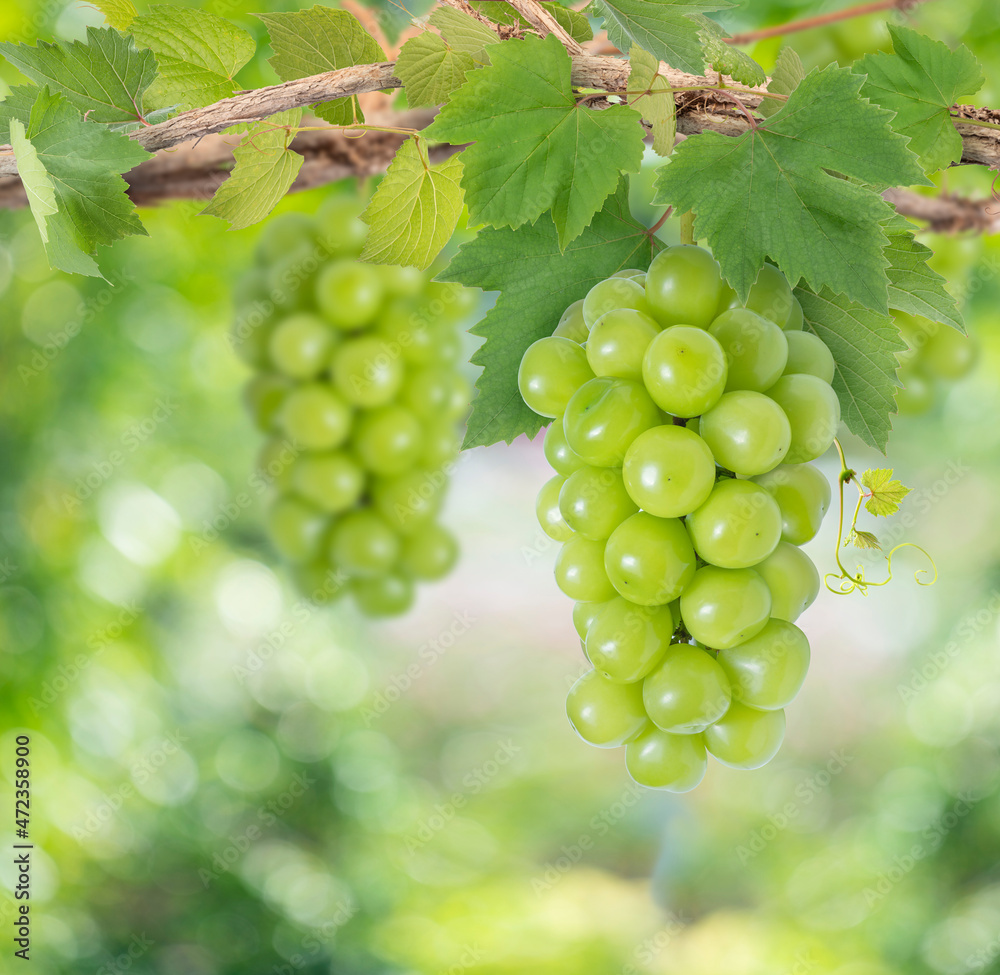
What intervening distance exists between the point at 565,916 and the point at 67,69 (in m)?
1.01

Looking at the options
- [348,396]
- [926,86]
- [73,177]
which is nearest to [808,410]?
[926,86]

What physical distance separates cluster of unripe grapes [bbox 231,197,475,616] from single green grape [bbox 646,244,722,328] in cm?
29

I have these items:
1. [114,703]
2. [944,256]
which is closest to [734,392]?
[944,256]

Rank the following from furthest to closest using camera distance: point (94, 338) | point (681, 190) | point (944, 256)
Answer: point (94, 338)
point (944, 256)
point (681, 190)

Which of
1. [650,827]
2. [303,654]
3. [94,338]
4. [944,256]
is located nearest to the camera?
[944,256]

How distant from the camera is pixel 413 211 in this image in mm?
274

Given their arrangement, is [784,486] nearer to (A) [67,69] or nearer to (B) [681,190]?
(B) [681,190]

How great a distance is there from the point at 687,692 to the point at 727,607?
0.09ft

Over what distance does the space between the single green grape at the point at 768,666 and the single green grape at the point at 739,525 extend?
0.09ft

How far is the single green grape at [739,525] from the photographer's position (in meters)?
0.20

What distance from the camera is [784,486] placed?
8.8 inches

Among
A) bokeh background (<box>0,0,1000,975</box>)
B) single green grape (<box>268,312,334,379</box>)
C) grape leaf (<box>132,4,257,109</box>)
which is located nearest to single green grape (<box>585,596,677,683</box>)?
grape leaf (<box>132,4,257,109</box>)

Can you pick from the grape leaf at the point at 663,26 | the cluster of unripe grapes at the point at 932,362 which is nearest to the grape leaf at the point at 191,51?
the grape leaf at the point at 663,26

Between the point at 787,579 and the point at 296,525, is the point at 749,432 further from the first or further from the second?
the point at 296,525
